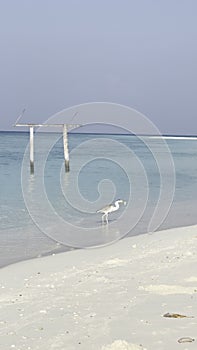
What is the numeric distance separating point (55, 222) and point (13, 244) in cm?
397

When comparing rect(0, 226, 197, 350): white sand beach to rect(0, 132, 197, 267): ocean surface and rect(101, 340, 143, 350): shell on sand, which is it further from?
rect(0, 132, 197, 267): ocean surface

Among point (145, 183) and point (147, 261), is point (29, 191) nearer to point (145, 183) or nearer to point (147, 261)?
point (145, 183)

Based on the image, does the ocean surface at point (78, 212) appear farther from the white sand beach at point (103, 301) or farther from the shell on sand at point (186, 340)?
the shell on sand at point (186, 340)

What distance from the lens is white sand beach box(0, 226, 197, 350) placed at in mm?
6102

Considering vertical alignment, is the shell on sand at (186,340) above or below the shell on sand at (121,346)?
above

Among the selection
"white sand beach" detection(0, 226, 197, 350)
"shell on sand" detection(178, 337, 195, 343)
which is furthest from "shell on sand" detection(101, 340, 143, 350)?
"shell on sand" detection(178, 337, 195, 343)

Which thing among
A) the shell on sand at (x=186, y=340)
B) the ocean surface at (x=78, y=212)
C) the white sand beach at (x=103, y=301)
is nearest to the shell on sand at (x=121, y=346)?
the white sand beach at (x=103, y=301)

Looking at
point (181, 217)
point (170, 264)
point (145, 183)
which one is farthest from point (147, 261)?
point (145, 183)

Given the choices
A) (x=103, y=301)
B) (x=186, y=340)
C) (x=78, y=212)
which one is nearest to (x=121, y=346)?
(x=186, y=340)

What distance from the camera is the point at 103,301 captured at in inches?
300

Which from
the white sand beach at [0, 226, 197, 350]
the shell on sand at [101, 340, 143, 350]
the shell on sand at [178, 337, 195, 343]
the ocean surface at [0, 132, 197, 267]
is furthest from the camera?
the ocean surface at [0, 132, 197, 267]

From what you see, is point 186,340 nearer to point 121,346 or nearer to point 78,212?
point 121,346

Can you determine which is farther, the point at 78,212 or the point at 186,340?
the point at 78,212

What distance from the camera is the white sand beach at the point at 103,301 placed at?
6102mm
